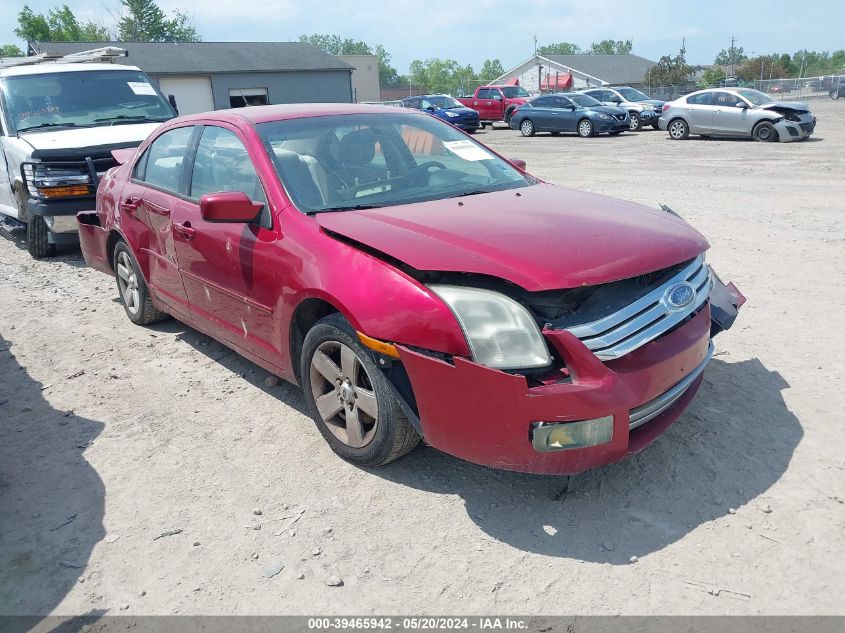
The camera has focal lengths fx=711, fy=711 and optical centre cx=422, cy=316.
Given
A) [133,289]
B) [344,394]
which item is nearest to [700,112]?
[133,289]

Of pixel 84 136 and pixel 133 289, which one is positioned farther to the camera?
pixel 84 136

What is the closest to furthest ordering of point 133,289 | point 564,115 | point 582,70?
point 133,289 < point 564,115 < point 582,70

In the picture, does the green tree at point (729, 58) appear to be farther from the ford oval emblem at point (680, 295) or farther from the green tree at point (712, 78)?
the ford oval emblem at point (680, 295)

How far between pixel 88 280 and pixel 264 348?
4.50 meters

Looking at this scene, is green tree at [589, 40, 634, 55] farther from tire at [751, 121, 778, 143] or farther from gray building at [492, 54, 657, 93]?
tire at [751, 121, 778, 143]

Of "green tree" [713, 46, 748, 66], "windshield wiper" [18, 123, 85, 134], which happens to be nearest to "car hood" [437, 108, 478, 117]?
"windshield wiper" [18, 123, 85, 134]

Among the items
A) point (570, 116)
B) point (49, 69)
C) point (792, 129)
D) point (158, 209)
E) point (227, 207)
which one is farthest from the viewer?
point (570, 116)

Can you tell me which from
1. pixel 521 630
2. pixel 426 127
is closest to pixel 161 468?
pixel 521 630

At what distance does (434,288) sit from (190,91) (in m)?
44.2

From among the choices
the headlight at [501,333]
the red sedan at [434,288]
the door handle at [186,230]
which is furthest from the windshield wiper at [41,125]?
the headlight at [501,333]

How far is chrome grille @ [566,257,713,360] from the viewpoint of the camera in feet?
9.45

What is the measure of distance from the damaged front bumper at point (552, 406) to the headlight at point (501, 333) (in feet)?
0.20

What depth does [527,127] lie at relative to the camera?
2541cm

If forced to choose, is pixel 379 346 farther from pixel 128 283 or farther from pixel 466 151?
pixel 128 283
